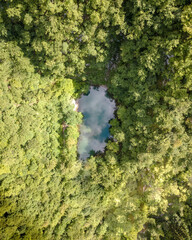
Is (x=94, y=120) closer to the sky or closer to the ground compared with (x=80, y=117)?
closer to the sky

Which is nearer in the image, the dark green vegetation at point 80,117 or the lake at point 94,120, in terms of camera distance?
the dark green vegetation at point 80,117

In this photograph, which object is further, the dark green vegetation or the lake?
the lake

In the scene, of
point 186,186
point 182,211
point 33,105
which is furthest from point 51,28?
point 182,211

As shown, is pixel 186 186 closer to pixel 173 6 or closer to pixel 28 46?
pixel 173 6

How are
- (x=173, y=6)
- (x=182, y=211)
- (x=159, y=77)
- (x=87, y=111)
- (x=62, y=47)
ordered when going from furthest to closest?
(x=87, y=111) < (x=182, y=211) < (x=159, y=77) < (x=62, y=47) < (x=173, y=6)
